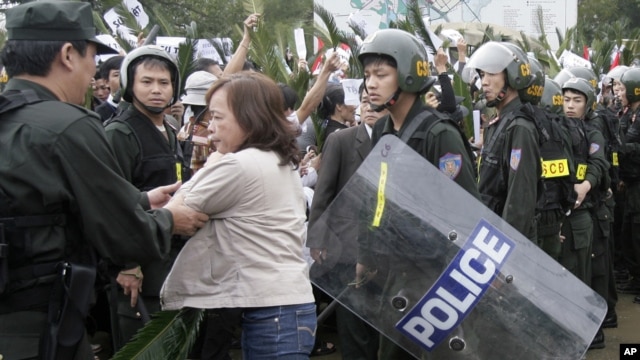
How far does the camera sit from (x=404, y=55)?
180 inches

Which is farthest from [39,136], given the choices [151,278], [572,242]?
[572,242]

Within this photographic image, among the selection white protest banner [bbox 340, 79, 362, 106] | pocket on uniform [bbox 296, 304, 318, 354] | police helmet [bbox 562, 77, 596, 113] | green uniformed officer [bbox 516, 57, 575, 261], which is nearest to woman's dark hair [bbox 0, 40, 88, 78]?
pocket on uniform [bbox 296, 304, 318, 354]

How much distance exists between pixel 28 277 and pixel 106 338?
4377 mm

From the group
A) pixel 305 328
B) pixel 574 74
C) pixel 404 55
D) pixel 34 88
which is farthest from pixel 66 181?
pixel 574 74

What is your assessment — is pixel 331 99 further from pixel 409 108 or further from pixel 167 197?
pixel 167 197

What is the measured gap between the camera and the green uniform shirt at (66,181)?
111 inches

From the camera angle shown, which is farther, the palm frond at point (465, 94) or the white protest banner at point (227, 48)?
the white protest banner at point (227, 48)

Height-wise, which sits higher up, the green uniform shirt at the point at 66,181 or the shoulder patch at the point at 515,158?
the green uniform shirt at the point at 66,181

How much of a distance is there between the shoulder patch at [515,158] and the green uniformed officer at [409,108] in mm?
908

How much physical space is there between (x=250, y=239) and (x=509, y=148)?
271cm

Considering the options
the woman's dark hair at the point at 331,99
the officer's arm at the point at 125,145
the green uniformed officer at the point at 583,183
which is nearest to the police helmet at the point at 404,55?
the officer's arm at the point at 125,145

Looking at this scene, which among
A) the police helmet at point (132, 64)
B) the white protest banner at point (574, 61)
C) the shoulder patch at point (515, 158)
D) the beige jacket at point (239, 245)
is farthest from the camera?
the white protest banner at point (574, 61)

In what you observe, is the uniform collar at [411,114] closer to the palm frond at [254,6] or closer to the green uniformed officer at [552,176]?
the green uniformed officer at [552,176]

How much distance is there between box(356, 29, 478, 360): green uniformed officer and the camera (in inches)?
167
